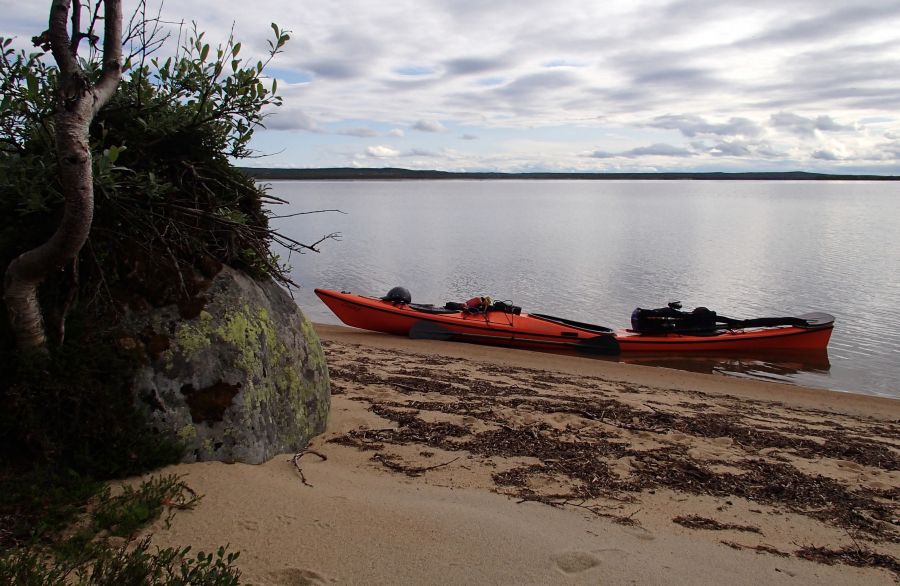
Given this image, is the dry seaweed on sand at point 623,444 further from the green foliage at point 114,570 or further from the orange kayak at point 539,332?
the orange kayak at point 539,332

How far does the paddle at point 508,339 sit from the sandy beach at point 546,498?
20.6 ft

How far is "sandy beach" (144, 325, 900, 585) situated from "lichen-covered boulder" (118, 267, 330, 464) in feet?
0.60

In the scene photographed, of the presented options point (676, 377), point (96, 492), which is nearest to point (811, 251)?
point (676, 377)

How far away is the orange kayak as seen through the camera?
13344 mm

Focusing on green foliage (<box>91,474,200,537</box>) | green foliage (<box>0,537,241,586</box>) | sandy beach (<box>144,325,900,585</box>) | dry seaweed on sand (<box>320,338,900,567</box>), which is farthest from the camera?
dry seaweed on sand (<box>320,338,900,567</box>)

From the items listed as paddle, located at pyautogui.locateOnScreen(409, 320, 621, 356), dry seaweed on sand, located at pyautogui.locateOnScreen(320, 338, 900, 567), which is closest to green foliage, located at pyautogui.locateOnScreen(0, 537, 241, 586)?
dry seaweed on sand, located at pyautogui.locateOnScreen(320, 338, 900, 567)

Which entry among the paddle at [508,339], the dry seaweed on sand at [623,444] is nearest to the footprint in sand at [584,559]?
the dry seaweed on sand at [623,444]

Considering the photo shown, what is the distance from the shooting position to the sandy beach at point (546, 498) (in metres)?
2.88

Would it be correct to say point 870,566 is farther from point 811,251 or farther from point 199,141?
point 811,251

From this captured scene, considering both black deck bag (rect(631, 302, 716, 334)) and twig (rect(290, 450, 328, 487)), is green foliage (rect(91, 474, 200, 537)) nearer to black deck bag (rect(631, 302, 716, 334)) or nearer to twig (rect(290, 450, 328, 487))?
twig (rect(290, 450, 328, 487))

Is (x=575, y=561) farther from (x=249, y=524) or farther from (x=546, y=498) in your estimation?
(x=249, y=524)

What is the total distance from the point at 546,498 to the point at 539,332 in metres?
9.67

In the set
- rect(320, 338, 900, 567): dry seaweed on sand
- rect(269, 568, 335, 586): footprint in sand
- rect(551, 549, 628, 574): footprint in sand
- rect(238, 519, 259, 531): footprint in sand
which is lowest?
rect(320, 338, 900, 567): dry seaweed on sand

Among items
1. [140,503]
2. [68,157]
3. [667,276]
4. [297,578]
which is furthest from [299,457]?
[667,276]
